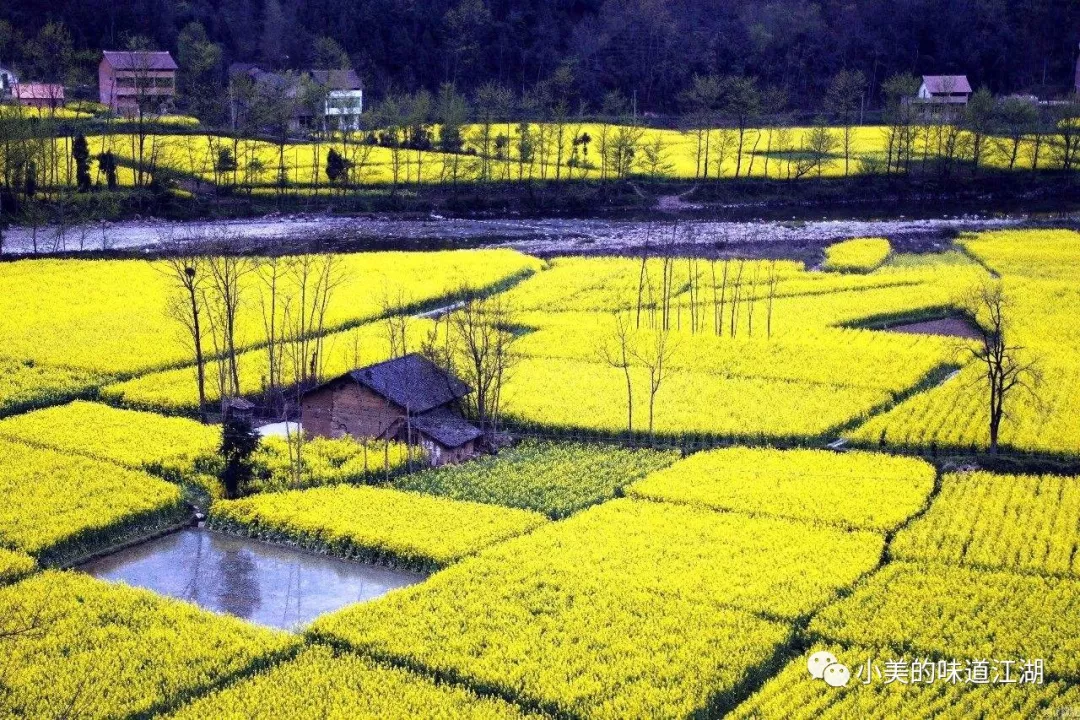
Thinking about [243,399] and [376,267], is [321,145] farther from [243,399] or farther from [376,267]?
[243,399]

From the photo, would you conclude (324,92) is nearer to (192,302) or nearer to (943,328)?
(943,328)

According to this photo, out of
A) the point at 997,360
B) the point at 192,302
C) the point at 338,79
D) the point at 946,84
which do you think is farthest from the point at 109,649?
the point at 946,84

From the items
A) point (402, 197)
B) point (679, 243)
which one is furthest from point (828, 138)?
point (402, 197)

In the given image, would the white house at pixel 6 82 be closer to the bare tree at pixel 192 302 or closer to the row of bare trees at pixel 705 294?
the bare tree at pixel 192 302

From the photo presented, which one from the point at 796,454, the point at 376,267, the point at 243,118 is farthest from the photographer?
the point at 243,118

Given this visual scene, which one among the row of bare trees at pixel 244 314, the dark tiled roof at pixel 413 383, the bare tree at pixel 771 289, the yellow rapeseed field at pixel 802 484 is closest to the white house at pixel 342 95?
the row of bare trees at pixel 244 314

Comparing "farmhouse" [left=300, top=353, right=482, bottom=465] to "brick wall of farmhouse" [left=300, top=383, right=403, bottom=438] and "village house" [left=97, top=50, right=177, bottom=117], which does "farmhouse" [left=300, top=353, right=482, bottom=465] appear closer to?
"brick wall of farmhouse" [left=300, top=383, right=403, bottom=438]
